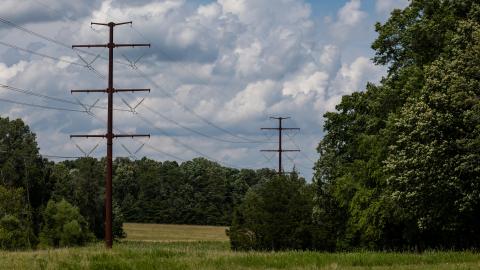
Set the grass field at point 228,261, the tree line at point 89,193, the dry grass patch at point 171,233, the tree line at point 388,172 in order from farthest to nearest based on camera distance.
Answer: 1. the dry grass patch at point 171,233
2. the tree line at point 89,193
3. the tree line at point 388,172
4. the grass field at point 228,261

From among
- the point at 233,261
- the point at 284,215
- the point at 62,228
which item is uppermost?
the point at 284,215

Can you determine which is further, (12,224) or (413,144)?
(12,224)

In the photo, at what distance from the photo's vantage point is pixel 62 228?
9362cm

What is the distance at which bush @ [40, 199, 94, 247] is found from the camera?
91.0 metres

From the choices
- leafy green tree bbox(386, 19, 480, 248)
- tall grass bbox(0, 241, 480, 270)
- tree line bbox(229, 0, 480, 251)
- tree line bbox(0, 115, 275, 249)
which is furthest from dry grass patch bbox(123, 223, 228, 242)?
tall grass bbox(0, 241, 480, 270)

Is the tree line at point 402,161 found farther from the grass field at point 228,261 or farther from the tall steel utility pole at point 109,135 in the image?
the tall steel utility pole at point 109,135

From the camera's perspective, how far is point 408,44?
44.0 m

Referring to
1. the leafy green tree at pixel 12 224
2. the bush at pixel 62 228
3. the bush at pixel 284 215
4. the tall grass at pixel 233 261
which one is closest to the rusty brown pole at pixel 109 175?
the tall grass at pixel 233 261

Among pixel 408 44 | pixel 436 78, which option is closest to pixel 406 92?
pixel 408 44

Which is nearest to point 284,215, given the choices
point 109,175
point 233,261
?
point 109,175

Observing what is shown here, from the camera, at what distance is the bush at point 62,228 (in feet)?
299

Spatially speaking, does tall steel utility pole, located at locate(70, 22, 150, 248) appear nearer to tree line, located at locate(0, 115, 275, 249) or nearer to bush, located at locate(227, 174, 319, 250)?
bush, located at locate(227, 174, 319, 250)

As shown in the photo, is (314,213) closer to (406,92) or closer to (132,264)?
(406,92)

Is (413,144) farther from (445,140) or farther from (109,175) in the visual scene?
(109,175)
